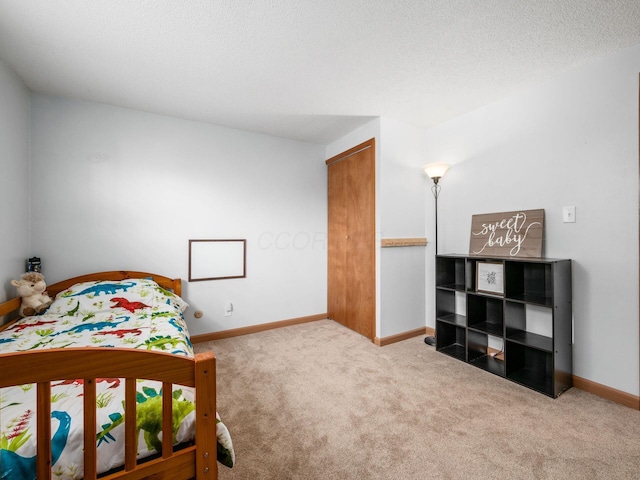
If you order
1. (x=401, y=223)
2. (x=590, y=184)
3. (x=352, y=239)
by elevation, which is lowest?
(x=352, y=239)

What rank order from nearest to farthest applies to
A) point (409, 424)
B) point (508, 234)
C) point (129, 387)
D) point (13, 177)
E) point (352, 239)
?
point (129, 387) → point (409, 424) → point (13, 177) → point (508, 234) → point (352, 239)

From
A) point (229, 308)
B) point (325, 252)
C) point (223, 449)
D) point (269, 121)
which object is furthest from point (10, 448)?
point (325, 252)

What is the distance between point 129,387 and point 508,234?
270cm

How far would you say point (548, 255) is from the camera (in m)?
2.22

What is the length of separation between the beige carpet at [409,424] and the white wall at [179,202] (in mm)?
1100

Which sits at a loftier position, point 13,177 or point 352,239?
point 13,177

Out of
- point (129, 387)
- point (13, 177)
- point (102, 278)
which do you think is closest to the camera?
point (129, 387)

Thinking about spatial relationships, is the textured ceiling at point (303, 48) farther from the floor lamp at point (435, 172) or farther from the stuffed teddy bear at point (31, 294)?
the stuffed teddy bear at point (31, 294)

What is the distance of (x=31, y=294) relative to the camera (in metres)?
2.10

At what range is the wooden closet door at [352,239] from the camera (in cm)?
303

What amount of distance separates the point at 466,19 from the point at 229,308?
3109mm

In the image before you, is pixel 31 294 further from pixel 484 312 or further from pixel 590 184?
pixel 590 184

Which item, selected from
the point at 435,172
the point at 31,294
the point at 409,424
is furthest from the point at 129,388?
the point at 435,172

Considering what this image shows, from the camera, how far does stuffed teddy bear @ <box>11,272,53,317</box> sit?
81.6 inches
